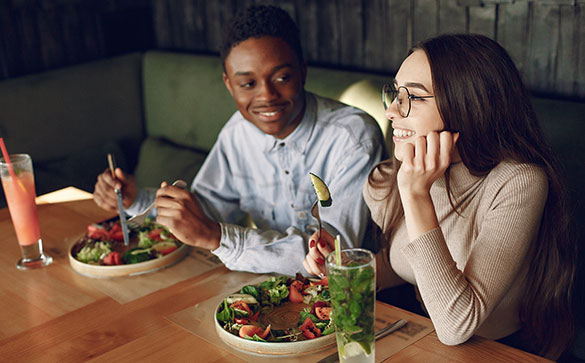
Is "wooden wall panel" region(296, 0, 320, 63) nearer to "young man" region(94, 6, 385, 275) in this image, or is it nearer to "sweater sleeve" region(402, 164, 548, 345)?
"young man" region(94, 6, 385, 275)

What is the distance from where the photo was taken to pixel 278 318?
1.36m

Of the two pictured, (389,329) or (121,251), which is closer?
(389,329)

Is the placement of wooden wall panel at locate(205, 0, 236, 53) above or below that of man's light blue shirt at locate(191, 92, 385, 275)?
above

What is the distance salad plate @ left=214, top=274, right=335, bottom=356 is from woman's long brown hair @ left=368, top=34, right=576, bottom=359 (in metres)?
0.46

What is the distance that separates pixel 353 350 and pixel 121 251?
896 millimetres

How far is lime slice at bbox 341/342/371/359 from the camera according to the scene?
42.3 inches

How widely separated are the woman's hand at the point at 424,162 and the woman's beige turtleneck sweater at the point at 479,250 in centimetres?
10

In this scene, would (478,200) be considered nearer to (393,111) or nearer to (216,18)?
(393,111)

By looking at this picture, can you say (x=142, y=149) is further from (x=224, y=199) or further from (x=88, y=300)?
(x=88, y=300)

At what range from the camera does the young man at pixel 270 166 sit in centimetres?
167

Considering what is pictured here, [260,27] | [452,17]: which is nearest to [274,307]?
[260,27]

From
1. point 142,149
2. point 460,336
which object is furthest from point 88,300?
point 142,149

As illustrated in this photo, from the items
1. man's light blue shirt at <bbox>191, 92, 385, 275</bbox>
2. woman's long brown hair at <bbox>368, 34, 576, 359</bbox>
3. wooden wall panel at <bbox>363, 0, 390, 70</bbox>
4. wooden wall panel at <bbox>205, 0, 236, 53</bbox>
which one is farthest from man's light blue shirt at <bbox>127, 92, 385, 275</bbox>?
wooden wall panel at <bbox>205, 0, 236, 53</bbox>

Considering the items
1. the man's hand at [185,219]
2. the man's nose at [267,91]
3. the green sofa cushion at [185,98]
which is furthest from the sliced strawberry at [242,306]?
the green sofa cushion at [185,98]
